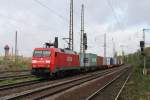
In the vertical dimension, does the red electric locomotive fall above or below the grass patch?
above

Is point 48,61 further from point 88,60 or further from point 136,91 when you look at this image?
point 88,60

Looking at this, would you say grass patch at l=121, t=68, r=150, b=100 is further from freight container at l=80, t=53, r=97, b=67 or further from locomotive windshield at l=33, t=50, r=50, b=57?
freight container at l=80, t=53, r=97, b=67

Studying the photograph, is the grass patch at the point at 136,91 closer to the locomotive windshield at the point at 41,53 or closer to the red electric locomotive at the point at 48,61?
the red electric locomotive at the point at 48,61

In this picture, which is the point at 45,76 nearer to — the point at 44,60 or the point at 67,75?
the point at 44,60

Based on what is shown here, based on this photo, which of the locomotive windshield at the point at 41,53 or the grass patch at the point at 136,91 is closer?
the grass patch at the point at 136,91

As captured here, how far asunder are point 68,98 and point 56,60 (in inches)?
565

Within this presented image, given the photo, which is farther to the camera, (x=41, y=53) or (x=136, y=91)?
(x=41, y=53)

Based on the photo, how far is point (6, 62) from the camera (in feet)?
209

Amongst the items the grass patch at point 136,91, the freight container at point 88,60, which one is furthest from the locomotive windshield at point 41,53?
the freight container at point 88,60

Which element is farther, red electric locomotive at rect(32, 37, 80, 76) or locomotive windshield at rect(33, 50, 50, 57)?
locomotive windshield at rect(33, 50, 50, 57)

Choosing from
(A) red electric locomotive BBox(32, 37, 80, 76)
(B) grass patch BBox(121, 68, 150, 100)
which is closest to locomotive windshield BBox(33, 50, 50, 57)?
(A) red electric locomotive BBox(32, 37, 80, 76)

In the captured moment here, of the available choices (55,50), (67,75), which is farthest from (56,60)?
(67,75)

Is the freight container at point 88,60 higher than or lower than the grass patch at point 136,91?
higher

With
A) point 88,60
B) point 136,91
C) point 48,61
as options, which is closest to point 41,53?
point 48,61
